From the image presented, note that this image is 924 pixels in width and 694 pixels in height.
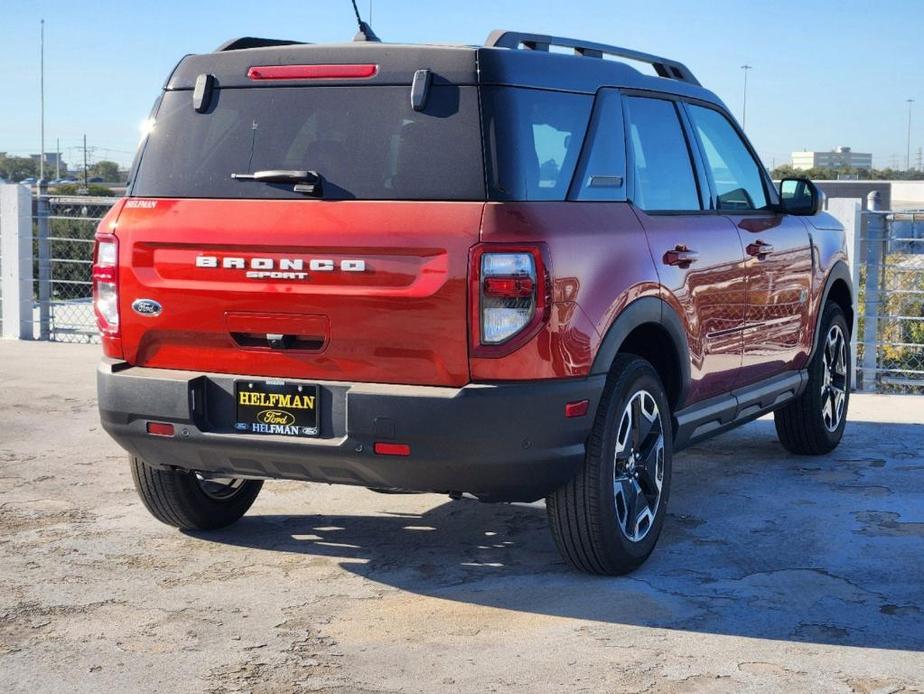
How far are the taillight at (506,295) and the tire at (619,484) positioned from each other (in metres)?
0.68

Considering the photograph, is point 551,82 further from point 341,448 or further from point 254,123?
point 341,448

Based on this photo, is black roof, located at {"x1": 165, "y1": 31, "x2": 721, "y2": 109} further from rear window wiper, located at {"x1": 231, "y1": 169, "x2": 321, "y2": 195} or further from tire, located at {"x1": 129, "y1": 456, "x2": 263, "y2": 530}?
tire, located at {"x1": 129, "y1": 456, "x2": 263, "y2": 530}

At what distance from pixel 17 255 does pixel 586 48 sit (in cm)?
923

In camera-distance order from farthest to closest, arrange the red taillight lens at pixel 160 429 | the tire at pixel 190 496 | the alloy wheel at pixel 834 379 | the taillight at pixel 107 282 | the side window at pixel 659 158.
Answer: the alloy wheel at pixel 834 379 < the tire at pixel 190 496 < the side window at pixel 659 158 < the taillight at pixel 107 282 < the red taillight lens at pixel 160 429

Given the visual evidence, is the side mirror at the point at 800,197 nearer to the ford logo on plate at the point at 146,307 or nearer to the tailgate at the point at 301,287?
the tailgate at the point at 301,287

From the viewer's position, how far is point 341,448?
16.0 feet

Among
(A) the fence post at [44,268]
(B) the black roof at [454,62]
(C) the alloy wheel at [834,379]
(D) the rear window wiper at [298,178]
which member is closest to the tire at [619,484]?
(B) the black roof at [454,62]

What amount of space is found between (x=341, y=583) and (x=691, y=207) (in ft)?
7.36

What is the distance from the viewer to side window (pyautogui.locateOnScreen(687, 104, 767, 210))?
21.5ft

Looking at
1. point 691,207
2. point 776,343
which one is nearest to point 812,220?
point 776,343

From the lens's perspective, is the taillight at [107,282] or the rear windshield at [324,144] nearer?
the rear windshield at [324,144]

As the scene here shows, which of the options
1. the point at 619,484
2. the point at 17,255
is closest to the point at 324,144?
the point at 619,484

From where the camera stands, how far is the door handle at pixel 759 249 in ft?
21.8

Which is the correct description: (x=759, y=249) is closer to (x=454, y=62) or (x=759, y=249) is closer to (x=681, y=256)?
(x=681, y=256)
